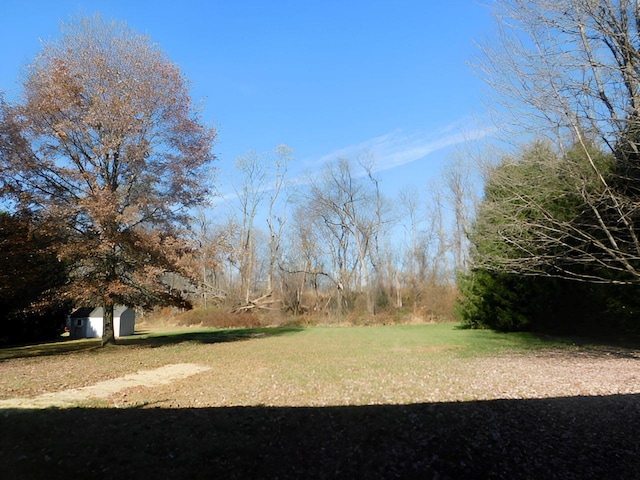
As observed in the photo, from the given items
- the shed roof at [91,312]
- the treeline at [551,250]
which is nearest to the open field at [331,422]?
the treeline at [551,250]

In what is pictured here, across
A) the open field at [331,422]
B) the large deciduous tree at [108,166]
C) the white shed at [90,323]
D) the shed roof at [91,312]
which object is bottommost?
the open field at [331,422]

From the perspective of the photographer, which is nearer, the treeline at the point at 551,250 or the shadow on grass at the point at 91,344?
the treeline at the point at 551,250

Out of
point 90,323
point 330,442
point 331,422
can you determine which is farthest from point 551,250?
point 90,323

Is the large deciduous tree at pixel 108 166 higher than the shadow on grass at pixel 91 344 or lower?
higher

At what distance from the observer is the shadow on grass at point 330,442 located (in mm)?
3977

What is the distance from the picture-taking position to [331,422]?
555 centimetres

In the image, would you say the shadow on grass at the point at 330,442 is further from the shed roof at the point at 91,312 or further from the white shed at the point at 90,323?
the shed roof at the point at 91,312

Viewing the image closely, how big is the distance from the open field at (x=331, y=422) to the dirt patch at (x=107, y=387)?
5 cm

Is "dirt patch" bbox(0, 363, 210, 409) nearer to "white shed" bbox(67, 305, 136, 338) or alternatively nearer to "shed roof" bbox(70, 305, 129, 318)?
"white shed" bbox(67, 305, 136, 338)

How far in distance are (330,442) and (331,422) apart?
2.58ft

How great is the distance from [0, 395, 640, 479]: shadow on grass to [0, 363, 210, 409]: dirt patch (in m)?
1.00

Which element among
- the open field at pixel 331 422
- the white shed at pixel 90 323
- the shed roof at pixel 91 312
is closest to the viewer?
the open field at pixel 331 422

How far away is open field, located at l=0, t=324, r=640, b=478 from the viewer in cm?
408

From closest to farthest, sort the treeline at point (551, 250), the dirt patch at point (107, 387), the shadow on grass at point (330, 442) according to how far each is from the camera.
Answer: the shadow on grass at point (330, 442) → the dirt patch at point (107, 387) → the treeline at point (551, 250)
